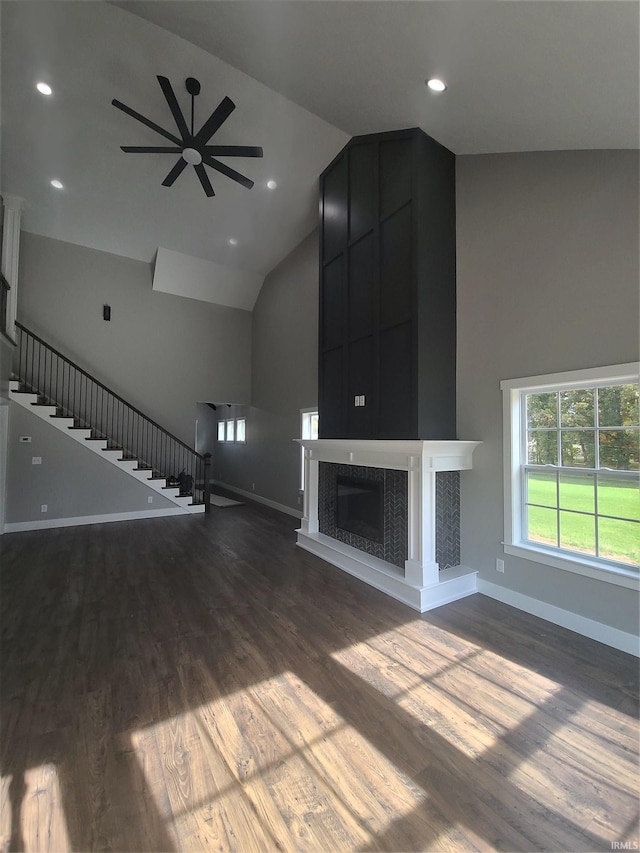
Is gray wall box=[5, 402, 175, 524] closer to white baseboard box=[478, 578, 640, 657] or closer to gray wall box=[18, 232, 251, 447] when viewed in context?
gray wall box=[18, 232, 251, 447]

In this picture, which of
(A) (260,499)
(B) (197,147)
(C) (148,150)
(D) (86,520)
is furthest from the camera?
(A) (260,499)

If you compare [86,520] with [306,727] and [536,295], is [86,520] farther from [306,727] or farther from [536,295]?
[536,295]

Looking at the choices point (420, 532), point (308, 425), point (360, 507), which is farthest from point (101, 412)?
point (420, 532)

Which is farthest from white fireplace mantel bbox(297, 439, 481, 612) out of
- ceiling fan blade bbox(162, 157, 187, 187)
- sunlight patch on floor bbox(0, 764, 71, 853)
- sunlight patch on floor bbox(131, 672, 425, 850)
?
ceiling fan blade bbox(162, 157, 187, 187)

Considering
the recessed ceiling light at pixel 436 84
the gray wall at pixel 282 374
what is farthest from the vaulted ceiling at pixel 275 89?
the gray wall at pixel 282 374

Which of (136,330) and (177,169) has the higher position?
(177,169)

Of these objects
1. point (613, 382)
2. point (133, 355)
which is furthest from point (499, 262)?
point (133, 355)

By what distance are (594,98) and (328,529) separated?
4.69m

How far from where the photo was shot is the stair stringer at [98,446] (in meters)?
6.04

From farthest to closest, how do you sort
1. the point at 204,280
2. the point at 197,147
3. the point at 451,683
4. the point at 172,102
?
the point at 204,280
the point at 197,147
the point at 172,102
the point at 451,683

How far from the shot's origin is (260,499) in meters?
8.30

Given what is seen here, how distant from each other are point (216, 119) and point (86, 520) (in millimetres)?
6286

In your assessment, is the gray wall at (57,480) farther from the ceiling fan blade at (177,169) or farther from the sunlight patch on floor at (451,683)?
the sunlight patch on floor at (451,683)

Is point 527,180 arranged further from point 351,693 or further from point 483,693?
point 351,693
